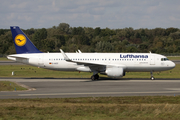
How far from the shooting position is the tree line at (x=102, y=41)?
111m

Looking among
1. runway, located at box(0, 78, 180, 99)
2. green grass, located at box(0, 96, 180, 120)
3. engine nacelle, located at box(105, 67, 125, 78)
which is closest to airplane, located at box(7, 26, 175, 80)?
engine nacelle, located at box(105, 67, 125, 78)

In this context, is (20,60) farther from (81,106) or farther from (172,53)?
(172,53)

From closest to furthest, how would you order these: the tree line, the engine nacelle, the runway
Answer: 1. the runway
2. the engine nacelle
3. the tree line

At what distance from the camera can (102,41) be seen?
140m

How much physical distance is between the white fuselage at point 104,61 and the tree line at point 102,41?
6135cm

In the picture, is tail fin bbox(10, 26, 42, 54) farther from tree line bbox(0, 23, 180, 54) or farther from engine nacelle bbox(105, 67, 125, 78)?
tree line bbox(0, 23, 180, 54)

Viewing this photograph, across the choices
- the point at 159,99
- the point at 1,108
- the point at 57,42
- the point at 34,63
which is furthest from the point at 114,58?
the point at 57,42

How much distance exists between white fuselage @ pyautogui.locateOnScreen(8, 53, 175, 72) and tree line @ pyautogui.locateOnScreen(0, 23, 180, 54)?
201ft

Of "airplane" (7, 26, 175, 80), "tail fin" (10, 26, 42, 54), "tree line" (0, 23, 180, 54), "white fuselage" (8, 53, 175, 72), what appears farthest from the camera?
"tree line" (0, 23, 180, 54)

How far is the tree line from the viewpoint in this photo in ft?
366

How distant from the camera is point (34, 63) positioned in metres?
38.3

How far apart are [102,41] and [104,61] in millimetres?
103236

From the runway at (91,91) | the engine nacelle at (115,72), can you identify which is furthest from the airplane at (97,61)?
the runway at (91,91)

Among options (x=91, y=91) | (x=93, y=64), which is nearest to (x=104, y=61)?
(x=93, y=64)
